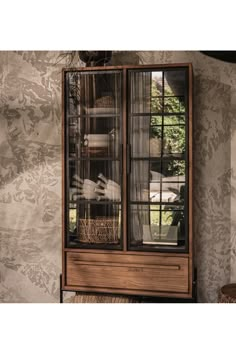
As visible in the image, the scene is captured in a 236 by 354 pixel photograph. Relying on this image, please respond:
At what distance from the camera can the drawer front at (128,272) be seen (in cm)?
213

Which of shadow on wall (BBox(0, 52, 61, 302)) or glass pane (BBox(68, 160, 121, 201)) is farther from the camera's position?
shadow on wall (BBox(0, 52, 61, 302))

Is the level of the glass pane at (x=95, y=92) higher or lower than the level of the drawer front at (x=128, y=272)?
higher

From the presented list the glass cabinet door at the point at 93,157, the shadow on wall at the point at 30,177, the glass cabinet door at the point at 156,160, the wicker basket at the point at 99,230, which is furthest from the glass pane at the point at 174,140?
the shadow on wall at the point at 30,177

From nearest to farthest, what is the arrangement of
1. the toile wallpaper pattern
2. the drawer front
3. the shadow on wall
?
the drawer front
the toile wallpaper pattern
the shadow on wall

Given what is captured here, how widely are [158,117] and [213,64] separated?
520 mm

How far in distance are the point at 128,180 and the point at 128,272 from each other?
0.52 metres

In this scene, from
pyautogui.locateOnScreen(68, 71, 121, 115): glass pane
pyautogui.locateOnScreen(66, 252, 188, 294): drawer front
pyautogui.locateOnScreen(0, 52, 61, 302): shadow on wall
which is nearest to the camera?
pyautogui.locateOnScreen(66, 252, 188, 294): drawer front

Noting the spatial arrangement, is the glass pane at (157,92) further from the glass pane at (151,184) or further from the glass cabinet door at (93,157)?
the glass pane at (151,184)

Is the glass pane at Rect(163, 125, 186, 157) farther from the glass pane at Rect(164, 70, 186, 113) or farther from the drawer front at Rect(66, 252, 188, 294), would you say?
the drawer front at Rect(66, 252, 188, 294)

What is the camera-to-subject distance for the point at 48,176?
261 cm

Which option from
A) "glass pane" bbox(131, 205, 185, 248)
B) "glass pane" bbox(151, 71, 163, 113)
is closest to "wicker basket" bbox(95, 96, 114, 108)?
"glass pane" bbox(151, 71, 163, 113)

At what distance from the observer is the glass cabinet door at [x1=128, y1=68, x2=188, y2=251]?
2170 millimetres

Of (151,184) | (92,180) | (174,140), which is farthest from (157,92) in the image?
(92,180)
